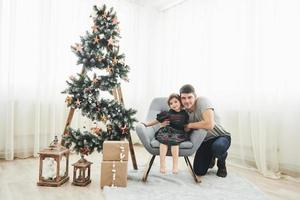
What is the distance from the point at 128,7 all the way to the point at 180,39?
1.13 m

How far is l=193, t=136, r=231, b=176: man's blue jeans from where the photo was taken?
10.0 ft

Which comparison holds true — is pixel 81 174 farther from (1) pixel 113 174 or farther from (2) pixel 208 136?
(2) pixel 208 136

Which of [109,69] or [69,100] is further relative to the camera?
[109,69]

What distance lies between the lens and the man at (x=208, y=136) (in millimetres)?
3041

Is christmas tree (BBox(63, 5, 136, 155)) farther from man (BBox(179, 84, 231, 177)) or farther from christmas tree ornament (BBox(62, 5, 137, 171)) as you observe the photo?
man (BBox(179, 84, 231, 177))

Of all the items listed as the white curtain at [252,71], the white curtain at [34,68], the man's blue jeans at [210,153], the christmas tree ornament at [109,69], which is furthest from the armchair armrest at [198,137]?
the white curtain at [34,68]

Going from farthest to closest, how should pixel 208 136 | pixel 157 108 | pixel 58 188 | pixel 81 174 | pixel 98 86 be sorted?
pixel 157 108 < pixel 208 136 < pixel 98 86 < pixel 81 174 < pixel 58 188

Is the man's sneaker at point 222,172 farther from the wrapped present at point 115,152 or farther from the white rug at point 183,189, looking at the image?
the wrapped present at point 115,152

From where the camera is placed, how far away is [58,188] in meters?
2.62

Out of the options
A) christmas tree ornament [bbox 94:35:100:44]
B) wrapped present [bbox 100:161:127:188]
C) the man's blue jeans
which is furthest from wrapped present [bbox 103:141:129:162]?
christmas tree ornament [bbox 94:35:100:44]

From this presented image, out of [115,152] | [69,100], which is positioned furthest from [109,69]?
[115,152]

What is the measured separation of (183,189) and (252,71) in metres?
1.82

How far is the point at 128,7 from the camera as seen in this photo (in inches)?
200

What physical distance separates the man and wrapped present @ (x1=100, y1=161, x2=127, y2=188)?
0.83 meters
